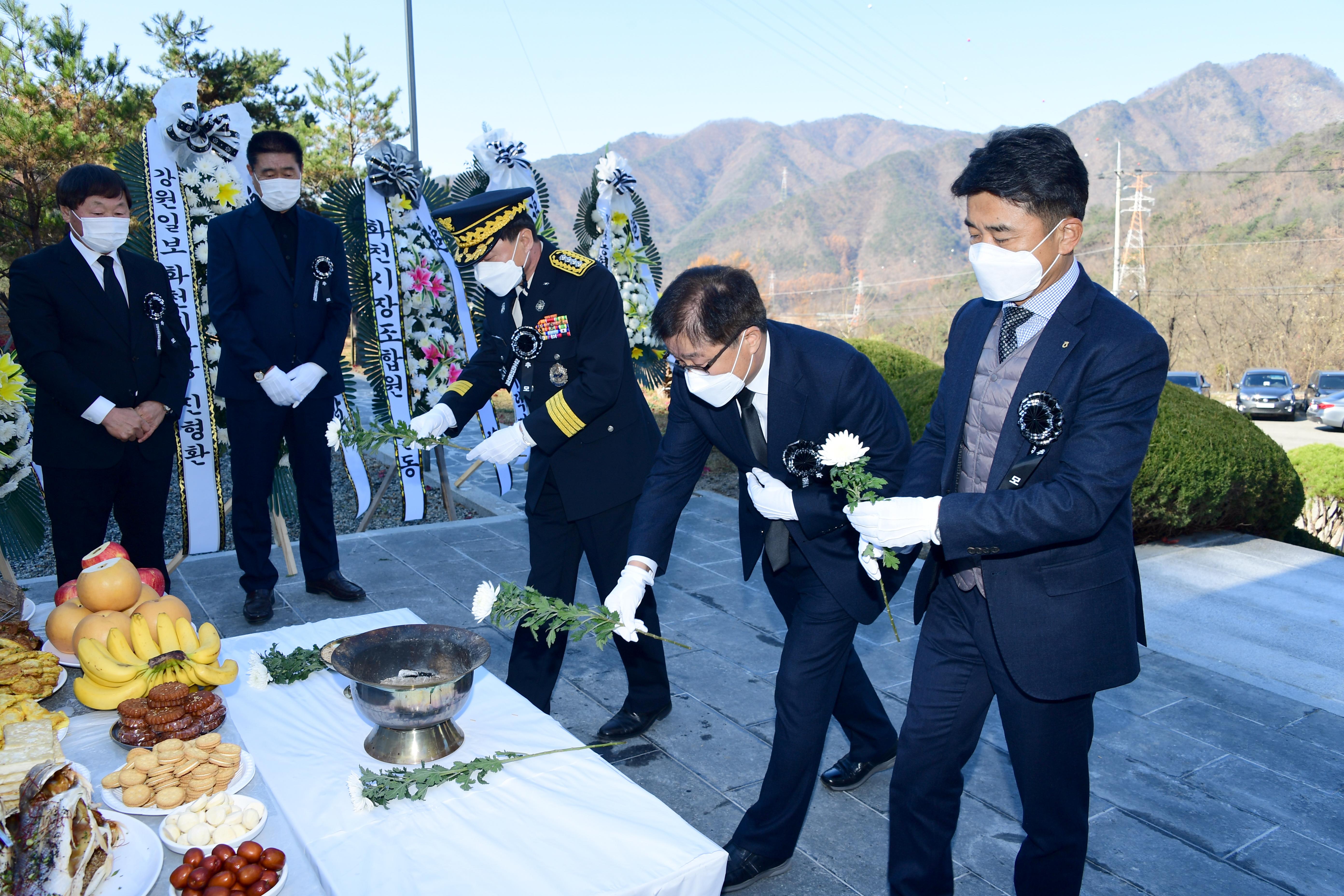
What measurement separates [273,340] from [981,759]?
151 inches

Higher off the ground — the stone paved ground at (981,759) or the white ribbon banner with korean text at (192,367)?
the white ribbon banner with korean text at (192,367)

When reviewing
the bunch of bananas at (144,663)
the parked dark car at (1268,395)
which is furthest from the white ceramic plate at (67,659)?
the parked dark car at (1268,395)

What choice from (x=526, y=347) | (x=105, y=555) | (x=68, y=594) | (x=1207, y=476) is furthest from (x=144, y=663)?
(x=1207, y=476)

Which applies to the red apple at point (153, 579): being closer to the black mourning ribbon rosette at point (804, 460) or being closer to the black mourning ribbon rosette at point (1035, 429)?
the black mourning ribbon rosette at point (804, 460)

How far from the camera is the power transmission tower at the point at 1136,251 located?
40.0m

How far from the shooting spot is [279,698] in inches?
95.5

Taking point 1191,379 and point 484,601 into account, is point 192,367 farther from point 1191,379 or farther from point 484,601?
point 1191,379

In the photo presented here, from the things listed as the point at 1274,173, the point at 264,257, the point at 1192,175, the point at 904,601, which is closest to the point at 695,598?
the point at 904,601

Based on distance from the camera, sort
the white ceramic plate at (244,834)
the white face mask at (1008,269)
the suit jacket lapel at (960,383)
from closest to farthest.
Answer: the white ceramic plate at (244,834) < the white face mask at (1008,269) < the suit jacket lapel at (960,383)

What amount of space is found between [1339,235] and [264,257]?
51.4 metres

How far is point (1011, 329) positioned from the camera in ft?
7.45

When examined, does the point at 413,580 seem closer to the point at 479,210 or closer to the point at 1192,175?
the point at 479,210

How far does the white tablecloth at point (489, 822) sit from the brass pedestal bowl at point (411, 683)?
0.19ft

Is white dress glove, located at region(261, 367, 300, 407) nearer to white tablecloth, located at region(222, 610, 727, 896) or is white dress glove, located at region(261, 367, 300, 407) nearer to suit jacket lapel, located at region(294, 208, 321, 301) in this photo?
suit jacket lapel, located at region(294, 208, 321, 301)
